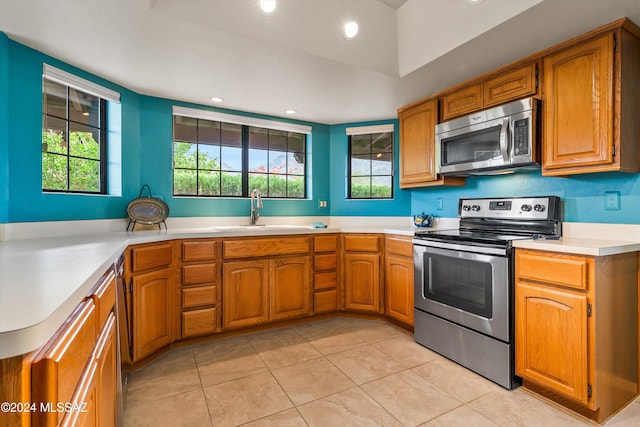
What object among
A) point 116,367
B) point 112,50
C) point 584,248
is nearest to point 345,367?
point 116,367

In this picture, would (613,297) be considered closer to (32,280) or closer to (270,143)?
(32,280)

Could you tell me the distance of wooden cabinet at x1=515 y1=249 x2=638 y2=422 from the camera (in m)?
1.62

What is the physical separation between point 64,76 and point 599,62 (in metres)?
3.47

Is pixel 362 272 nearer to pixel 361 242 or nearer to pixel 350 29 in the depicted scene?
pixel 361 242

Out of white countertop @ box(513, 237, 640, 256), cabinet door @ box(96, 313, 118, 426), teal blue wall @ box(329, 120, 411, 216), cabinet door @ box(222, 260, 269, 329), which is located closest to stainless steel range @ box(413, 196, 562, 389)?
white countertop @ box(513, 237, 640, 256)

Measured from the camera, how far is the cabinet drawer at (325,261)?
3043 mm

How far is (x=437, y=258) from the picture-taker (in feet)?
7.92

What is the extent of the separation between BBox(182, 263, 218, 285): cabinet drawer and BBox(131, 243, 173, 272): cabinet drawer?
18cm

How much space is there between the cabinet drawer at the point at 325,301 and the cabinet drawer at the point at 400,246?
72 centimetres

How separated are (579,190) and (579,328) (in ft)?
3.25

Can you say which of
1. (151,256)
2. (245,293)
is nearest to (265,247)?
(245,293)

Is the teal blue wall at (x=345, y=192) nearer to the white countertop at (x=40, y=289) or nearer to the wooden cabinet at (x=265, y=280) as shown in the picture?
the wooden cabinet at (x=265, y=280)

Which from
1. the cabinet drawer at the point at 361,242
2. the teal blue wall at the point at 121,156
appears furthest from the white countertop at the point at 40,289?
the cabinet drawer at the point at 361,242

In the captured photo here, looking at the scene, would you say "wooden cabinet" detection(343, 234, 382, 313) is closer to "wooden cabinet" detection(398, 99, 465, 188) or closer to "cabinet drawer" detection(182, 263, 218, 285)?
"wooden cabinet" detection(398, 99, 465, 188)
